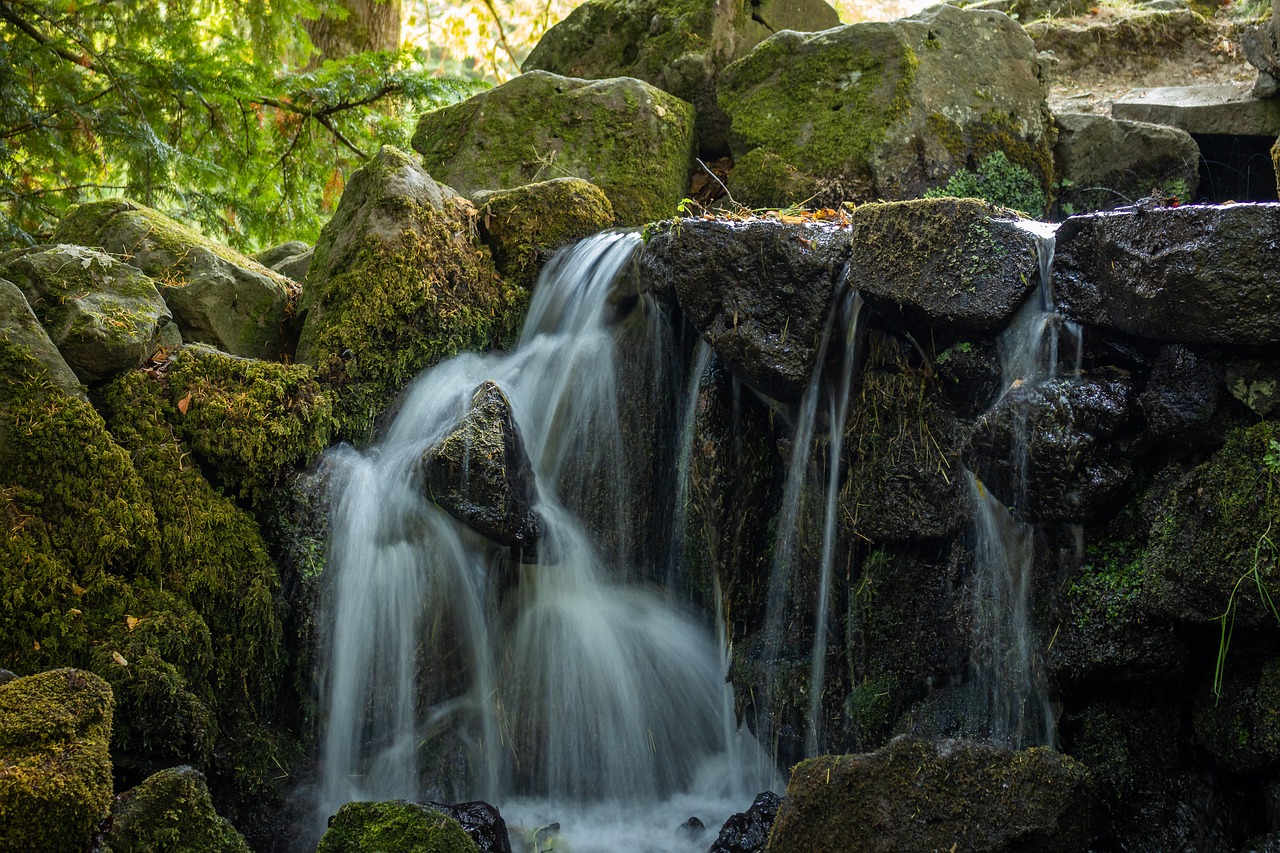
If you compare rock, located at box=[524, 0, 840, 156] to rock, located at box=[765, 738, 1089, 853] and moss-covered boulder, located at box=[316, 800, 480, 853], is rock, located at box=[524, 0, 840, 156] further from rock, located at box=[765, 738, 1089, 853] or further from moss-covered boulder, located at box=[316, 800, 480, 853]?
moss-covered boulder, located at box=[316, 800, 480, 853]

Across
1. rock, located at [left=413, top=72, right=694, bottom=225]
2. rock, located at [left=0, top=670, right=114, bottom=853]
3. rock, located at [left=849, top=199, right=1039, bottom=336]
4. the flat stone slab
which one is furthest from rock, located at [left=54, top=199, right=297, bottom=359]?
the flat stone slab

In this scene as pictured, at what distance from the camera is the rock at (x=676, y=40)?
24.9 ft

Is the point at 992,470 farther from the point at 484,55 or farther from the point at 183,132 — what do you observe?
the point at 484,55

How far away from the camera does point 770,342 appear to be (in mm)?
4156

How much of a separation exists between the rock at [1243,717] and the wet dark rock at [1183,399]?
2.64 ft

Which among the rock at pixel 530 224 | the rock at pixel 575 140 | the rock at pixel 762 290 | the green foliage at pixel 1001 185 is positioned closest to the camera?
the rock at pixel 762 290

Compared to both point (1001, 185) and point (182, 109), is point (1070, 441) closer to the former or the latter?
point (1001, 185)

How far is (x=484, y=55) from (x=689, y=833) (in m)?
13.4

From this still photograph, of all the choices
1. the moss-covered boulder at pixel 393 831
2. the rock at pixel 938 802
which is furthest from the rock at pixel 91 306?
the rock at pixel 938 802

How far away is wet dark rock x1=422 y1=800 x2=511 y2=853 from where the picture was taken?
11.9 ft

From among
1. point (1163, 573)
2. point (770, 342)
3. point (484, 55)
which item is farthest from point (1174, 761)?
point (484, 55)

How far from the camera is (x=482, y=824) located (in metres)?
3.68

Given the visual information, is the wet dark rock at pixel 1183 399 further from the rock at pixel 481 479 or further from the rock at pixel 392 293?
the rock at pixel 392 293

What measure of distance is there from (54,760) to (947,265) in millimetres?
3664
